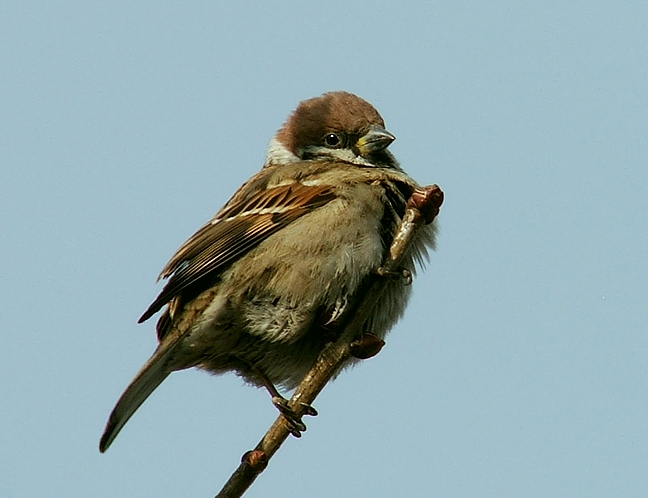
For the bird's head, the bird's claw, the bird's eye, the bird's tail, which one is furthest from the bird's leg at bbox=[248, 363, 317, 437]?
the bird's eye

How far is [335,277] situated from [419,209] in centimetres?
79

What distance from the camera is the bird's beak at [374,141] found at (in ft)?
17.1

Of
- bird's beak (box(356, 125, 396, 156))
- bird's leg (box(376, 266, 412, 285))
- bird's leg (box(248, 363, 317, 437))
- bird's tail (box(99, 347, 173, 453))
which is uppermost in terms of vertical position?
bird's beak (box(356, 125, 396, 156))

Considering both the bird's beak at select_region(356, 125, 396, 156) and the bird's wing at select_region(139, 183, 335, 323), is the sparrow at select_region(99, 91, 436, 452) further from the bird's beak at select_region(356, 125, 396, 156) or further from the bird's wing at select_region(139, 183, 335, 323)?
the bird's beak at select_region(356, 125, 396, 156)

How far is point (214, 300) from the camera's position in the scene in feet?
14.3

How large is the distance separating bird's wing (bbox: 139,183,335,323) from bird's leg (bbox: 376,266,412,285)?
579mm

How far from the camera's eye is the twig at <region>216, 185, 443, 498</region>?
317 cm

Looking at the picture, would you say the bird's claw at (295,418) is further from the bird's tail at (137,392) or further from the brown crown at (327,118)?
the brown crown at (327,118)

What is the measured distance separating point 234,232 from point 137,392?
93 cm

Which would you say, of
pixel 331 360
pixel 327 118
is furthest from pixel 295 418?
pixel 327 118

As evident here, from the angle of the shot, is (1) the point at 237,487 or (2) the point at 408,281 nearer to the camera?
(1) the point at 237,487

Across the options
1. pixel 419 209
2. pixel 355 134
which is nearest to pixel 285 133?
pixel 355 134

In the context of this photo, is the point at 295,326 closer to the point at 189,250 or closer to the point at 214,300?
the point at 214,300

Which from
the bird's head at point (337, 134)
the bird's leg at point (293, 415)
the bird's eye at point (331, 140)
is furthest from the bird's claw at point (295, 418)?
the bird's eye at point (331, 140)
